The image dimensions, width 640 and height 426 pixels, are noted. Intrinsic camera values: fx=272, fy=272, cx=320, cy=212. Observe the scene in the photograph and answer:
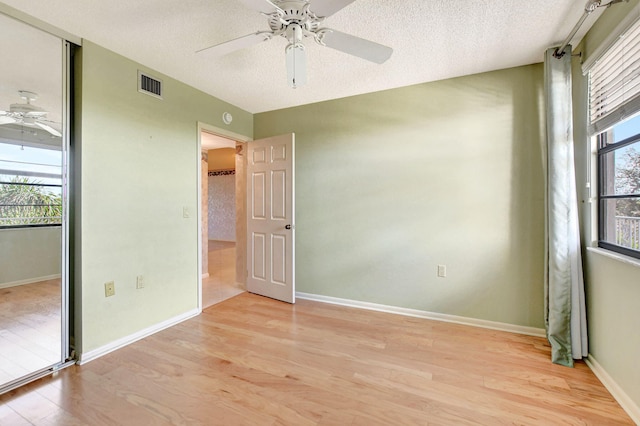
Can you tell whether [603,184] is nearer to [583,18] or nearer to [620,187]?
[620,187]

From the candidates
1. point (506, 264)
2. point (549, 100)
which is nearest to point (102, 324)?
point (506, 264)

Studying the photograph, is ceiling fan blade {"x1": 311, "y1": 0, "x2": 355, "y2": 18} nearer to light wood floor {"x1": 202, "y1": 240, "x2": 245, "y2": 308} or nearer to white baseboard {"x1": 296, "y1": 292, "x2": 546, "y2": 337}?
white baseboard {"x1": 296, "y1": 292, "x2": 546, "y2": 337}

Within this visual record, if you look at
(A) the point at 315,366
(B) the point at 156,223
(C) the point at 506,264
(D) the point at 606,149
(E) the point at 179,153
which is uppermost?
(E) the point at 179,153

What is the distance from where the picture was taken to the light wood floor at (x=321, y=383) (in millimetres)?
1536

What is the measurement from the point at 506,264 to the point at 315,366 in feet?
6.51

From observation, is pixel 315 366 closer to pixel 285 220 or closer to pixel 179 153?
pixel 285 220

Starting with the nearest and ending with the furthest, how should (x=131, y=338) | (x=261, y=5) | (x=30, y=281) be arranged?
1. (x=261, y=5)
2. (x=30, y=281)
3. (x=131, y=338)

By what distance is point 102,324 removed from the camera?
2.18 meters

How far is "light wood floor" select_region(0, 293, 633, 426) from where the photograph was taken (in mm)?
Result: 1536

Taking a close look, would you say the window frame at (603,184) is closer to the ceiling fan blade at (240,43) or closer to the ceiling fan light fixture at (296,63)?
the ceiling fan light fixture at (296,63)

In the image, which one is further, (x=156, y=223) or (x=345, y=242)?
(x=345, y=242)

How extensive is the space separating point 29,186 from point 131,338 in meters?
1.41

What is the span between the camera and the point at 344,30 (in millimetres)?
1975

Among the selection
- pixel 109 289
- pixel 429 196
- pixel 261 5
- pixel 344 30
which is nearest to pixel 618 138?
pixel 429 196
